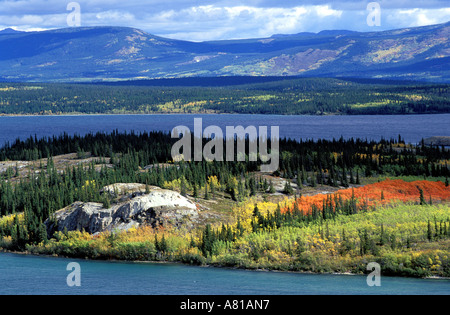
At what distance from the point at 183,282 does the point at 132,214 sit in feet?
70.2

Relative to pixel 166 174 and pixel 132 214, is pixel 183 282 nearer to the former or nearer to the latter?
pixel 132 214

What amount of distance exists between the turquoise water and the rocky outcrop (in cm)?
994

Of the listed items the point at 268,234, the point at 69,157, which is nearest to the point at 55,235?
the point at 268,234

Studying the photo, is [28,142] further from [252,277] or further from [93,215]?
[252,277]

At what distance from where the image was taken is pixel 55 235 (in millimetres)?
80938

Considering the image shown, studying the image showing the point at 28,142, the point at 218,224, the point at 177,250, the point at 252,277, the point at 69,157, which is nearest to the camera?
the point at 252,277

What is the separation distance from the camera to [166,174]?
10381cm

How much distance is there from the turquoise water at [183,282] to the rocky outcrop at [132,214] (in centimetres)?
994

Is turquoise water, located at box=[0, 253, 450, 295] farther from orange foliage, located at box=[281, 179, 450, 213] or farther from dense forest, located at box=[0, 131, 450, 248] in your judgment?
orange foliage, located at box=[281, 179, 450, 213]

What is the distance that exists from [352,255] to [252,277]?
10396mm

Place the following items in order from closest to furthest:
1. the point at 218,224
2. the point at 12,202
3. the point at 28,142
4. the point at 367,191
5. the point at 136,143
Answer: the point at 218,224 → the point at 367,191 → the point at 12,202 → the point at 136,143 → the point at 28,142

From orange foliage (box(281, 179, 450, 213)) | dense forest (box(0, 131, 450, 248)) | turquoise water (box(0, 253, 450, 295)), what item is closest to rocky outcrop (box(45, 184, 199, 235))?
dense forest (box(0, 131, 450, 248))

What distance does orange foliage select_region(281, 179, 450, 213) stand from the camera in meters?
85.1

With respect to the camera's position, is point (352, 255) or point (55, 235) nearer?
point (352, 255)
